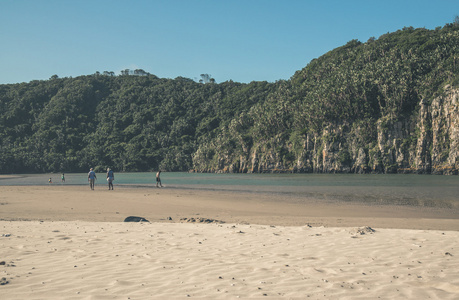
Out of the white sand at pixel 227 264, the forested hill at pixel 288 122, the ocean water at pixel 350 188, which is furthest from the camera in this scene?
the forested hill at pixel 288 122

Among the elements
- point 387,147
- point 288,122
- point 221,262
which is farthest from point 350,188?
point 288,122

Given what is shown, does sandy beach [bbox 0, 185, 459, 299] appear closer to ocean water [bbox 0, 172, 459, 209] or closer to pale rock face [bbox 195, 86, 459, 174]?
ocean water [bbox 0, 172, 459, 209]

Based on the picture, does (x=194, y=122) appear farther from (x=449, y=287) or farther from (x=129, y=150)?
(x=449, y=287)

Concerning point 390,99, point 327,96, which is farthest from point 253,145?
point 390,99

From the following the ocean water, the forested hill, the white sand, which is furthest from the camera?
the forested hill

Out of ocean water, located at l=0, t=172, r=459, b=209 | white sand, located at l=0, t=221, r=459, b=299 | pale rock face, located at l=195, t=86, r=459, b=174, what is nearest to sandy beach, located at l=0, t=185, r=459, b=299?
white sand, located at l=0, t=221, r=459, b=299

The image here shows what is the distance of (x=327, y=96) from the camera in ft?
348

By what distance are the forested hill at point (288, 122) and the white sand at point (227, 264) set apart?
82084 mm

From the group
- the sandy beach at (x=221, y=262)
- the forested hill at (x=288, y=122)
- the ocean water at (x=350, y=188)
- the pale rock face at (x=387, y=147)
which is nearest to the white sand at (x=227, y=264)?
the sandy beach at (x=221, y=262)

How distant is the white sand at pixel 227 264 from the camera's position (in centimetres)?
508

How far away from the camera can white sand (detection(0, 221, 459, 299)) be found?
5.08 meters

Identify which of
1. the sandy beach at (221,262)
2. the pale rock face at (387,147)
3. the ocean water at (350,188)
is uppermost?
the pale rock face at (387,147)

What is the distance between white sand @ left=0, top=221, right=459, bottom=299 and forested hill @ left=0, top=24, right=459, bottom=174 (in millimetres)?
82084

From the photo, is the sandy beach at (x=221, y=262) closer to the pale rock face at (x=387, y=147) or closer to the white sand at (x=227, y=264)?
the white sand at (x=227, y=264)
